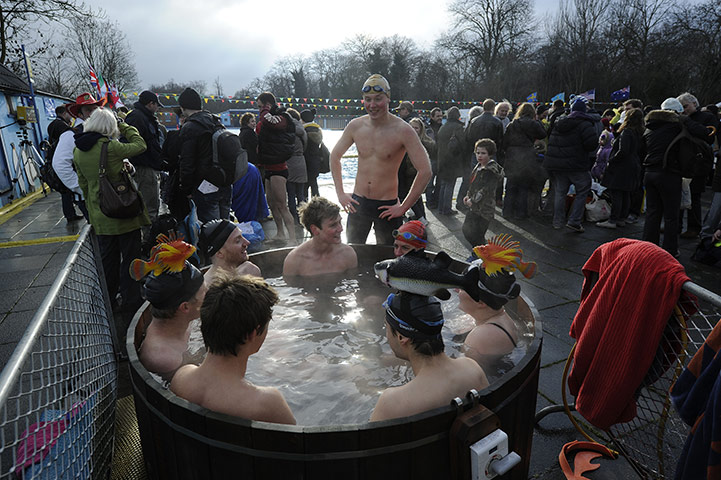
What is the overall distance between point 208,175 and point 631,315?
4.32 metres

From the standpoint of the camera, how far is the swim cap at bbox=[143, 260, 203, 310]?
2.26 meters

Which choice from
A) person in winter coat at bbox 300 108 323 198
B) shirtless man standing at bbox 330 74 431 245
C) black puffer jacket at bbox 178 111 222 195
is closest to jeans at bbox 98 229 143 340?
black puffer jacket at bbox 178 111 222 195

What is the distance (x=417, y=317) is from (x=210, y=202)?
159 inches

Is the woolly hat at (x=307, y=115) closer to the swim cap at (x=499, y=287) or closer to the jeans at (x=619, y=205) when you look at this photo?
the jeans at (x=619, y=205)

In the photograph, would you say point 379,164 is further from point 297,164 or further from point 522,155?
point 522,155

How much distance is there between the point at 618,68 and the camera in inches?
1081

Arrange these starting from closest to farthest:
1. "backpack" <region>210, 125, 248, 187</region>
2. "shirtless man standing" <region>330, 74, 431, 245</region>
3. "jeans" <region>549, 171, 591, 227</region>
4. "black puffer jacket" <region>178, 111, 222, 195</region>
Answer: "shirtless man standing" <region>330, 74, 431, 245</region> < "black puffer jacket" <region>178, 111, 222, 195</region> < "backpack" <region>210, 125, 248, 187</region> < "jeans" <region>549, 171, 591, 227</region>

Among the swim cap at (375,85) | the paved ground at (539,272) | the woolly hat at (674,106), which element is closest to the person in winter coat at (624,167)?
the paved ground at (539,272)

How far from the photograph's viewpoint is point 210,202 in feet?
16.8

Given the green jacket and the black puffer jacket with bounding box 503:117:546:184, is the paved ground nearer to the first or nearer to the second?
the black puffer jacket with bounding box 503:117:546:184

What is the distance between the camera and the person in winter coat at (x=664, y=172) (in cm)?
515

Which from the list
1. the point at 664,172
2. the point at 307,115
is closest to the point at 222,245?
the point at 307,115

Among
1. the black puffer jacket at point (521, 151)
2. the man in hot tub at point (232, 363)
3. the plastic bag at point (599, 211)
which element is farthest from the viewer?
the plastic bag at point (599, 211)

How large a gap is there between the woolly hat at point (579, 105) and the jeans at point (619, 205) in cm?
153
